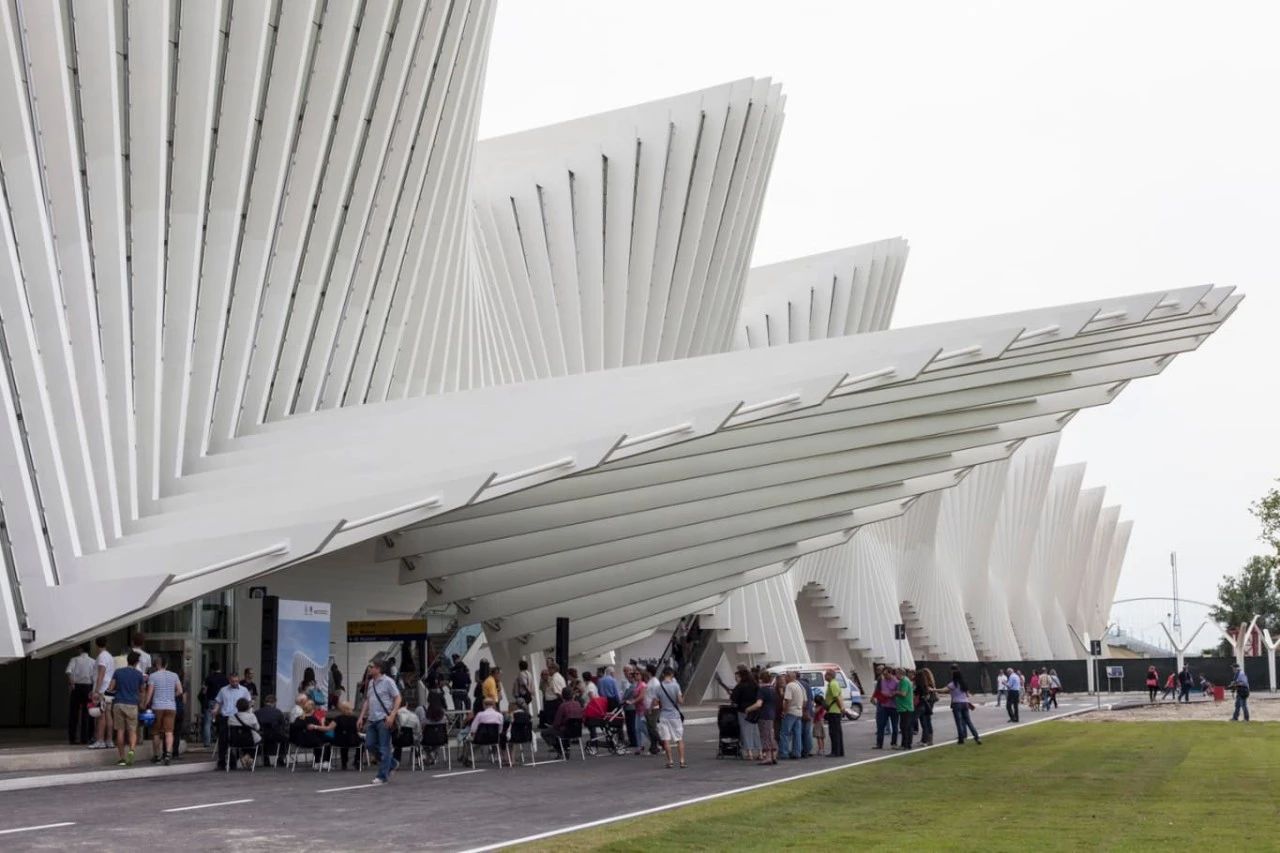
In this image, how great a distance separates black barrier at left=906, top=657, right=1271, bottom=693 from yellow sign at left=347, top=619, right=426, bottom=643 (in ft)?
133

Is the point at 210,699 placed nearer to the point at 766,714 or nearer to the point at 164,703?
the point at 164,703

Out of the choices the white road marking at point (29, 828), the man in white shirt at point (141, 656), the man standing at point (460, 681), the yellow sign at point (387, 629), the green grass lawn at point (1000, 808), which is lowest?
the green grass lawn at point (1000, 808)

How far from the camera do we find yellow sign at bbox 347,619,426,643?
23234 millimetres

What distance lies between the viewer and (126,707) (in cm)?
1806

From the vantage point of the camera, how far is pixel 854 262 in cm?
5150

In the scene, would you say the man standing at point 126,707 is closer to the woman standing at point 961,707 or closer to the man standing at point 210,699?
the man standing at point 210,699

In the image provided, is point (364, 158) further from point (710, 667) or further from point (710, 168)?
point (710, 667)

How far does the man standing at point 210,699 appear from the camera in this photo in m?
20.5

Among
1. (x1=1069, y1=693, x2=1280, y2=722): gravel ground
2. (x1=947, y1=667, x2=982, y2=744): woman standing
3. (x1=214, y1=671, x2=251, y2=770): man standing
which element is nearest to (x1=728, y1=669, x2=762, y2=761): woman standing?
(x1=947, y1=667, x2=982, y2=744): woman standing

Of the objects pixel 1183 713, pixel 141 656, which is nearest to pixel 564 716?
pixel 141 656

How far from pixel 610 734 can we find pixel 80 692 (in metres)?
7.94

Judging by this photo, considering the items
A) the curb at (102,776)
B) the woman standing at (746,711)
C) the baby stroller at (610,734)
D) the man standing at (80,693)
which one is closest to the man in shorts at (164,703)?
the curb at (102,776)

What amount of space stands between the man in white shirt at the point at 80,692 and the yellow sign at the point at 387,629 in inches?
175

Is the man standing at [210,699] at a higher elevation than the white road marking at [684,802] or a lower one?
higher
